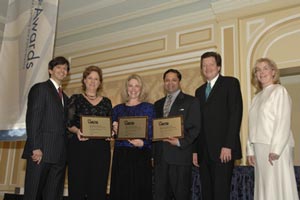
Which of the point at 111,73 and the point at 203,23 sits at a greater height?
the point at 203,23

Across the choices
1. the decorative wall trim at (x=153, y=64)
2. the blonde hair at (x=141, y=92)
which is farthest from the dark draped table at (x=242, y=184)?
the decorative wall trim at (x=153, y=64)

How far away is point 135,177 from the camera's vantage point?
9.80 ft

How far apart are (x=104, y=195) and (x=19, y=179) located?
14.2 ft

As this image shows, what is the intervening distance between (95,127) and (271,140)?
4.59 feet

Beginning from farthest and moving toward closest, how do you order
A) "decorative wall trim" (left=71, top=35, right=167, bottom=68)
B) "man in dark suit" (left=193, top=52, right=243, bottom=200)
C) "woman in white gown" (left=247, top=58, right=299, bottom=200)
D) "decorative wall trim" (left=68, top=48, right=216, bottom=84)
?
"decorative wall trim" (left=71, top=35, right=167, bottom=68), "decorative wall trim" (left=68, top=48, right=216, bottom=84), "man in dark suit" (left=193, top=52, right=243, bottom=200), "woman in white gown" (left=247, top=58, right=299, bottom=200)

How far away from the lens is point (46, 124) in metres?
2.93

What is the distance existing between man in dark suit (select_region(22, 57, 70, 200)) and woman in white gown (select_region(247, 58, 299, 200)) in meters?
1.57

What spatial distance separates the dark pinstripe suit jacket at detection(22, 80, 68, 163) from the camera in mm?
2865

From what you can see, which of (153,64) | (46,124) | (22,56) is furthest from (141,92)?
(153,64)

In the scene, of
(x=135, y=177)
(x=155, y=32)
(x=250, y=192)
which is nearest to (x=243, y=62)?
(x=155, y=32)

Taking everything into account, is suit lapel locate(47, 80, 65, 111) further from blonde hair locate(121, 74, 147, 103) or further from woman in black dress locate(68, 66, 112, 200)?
blonde hair locate(121, 74, 147, 103)

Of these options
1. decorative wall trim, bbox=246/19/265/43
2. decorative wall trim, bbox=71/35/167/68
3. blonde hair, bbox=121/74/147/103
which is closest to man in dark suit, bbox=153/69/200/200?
blonde hair, bbox=121/74/147/103

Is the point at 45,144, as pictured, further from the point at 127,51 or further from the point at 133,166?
the point at 127,51

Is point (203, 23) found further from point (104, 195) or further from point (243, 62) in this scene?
point (104, 195)
